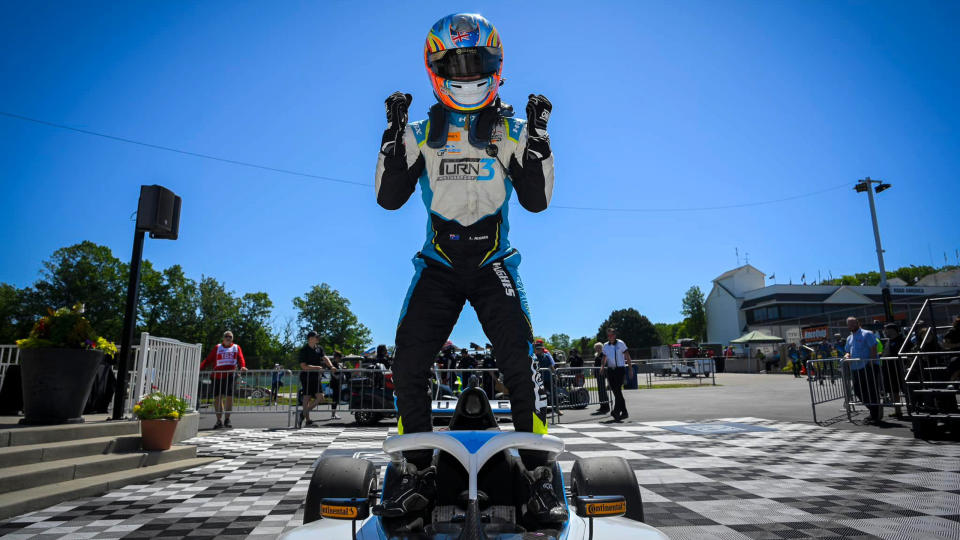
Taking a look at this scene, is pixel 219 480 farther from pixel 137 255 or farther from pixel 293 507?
pixel 137 255

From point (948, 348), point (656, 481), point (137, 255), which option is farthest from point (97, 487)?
point (948, 348)

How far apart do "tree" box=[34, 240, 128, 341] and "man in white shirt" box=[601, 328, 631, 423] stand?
43966 mm

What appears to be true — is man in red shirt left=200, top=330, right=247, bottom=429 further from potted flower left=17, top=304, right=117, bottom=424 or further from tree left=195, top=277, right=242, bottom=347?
tree left=195, top=277, right=242, bottom=347

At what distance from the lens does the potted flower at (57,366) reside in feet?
16.4

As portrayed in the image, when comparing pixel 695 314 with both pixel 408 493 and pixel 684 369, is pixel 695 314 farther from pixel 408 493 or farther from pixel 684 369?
pixel 408 493

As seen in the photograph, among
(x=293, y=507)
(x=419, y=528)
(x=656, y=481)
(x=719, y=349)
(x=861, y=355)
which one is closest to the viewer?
(x=419, y=528)

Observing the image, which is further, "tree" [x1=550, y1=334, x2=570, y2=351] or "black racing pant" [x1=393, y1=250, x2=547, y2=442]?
"tree" [x1=550, y1=334, x2=570, y2=351]

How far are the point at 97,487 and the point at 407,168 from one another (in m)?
3.85

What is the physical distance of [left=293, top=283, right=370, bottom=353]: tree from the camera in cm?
6394

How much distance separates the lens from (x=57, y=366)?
505 cm

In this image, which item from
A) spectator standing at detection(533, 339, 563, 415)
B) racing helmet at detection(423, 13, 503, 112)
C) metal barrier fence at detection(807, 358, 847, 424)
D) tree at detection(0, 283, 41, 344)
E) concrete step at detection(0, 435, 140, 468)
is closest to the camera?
racing helmet at detection(423, 13, 503, 112)

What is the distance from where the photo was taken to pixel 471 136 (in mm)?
2555

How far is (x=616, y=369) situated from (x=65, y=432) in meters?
8.37

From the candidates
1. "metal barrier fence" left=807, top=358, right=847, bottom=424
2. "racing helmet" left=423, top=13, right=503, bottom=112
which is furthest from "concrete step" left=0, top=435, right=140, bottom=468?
"metal barrier fence" left=807, top=358, right=847, bottom=424
